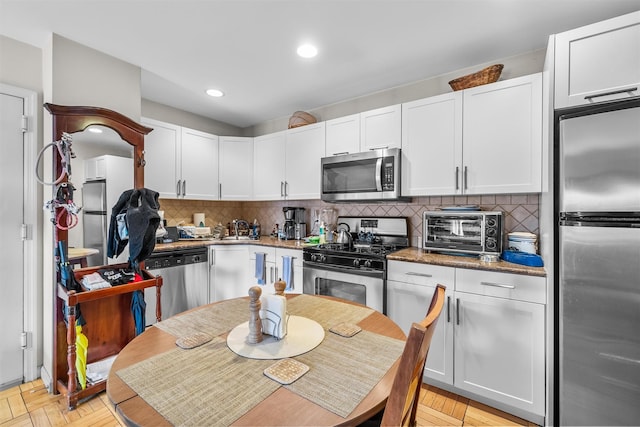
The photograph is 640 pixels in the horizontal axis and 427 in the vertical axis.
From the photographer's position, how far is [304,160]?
10.6 feet

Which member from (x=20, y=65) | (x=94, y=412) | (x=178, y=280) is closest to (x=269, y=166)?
(x=178, y=280)

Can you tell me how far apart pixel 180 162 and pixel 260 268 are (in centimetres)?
152

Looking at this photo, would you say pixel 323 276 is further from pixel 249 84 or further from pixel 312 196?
pixel 249 84

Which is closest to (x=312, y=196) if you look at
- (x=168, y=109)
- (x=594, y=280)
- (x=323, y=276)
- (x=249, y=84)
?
(x=323, y=276)

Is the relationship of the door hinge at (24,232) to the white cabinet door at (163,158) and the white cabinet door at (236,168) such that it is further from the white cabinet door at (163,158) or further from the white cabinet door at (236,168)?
the white cabinet door at (236,168)

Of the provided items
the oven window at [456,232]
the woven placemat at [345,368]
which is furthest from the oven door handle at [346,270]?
the woven placemat at [345,368]

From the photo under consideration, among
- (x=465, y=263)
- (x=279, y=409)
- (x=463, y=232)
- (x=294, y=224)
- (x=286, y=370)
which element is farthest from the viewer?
(x=294, y=224)

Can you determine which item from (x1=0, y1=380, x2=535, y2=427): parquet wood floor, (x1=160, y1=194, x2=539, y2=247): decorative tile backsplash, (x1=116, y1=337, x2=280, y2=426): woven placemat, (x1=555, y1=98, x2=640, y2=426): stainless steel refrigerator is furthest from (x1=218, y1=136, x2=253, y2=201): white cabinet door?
(x1=555, y1=98, x2=640, y2=426): stainless steel refrigerator

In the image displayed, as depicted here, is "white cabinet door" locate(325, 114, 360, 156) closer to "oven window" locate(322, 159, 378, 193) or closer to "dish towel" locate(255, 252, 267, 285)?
"oven window" locate(322, 159, 378, 193)

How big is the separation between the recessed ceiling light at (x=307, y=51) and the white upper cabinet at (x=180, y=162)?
1756 mm

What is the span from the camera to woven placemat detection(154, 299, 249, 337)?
1.19 m

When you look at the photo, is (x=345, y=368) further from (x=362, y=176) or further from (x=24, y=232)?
(x=24, y=232)

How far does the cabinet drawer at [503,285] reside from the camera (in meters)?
1.75

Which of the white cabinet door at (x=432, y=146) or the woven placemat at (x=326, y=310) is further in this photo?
the white cabinet door at (x=432, y=146)
